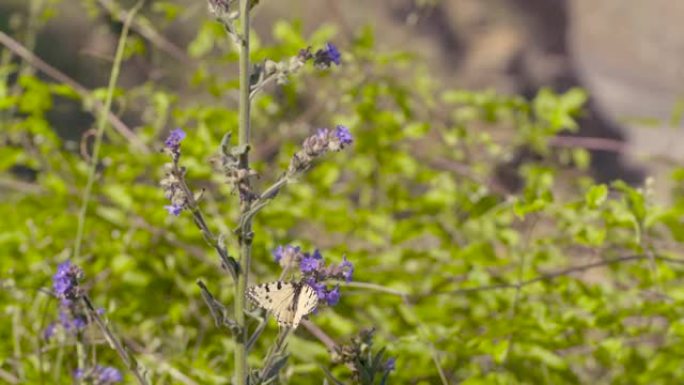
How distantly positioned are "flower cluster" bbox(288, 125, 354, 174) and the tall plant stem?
0.07 m

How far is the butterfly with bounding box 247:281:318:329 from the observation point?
4.67ft

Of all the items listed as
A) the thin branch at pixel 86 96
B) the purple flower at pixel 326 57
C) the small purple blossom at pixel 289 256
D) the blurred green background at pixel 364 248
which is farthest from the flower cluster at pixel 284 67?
the thin branch at pixel 86 96

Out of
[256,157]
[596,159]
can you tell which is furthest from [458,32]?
[256,157]

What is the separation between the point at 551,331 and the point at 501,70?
5205 millimetres

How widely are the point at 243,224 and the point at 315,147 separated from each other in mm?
141

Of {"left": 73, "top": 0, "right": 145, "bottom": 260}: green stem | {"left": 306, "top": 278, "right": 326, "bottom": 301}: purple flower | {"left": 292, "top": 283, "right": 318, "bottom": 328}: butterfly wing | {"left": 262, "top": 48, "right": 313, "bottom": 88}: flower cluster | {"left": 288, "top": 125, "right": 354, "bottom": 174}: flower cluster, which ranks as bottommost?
{"left": 292, "top": 283, "right": 318, "bottom": 328}: butterfly wing

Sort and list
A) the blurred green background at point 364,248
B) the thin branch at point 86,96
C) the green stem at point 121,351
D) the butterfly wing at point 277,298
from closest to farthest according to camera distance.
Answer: the butterfly wing at point 277,298, the green stem at point 121,351, the blurred green background at point 364,248, the thin branch at point 86,96

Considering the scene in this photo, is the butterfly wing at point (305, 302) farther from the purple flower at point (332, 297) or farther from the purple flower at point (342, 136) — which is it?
the purple flower at point (342, 136)

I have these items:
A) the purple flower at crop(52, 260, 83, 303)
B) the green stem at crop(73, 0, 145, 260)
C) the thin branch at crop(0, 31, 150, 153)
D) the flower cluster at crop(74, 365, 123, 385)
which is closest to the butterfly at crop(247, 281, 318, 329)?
the purple flower at crop(52, 260, 83, 303)

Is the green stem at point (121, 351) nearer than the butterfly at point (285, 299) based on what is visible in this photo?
No

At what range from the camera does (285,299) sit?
4.72 feet

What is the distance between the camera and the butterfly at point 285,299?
1.42 metres

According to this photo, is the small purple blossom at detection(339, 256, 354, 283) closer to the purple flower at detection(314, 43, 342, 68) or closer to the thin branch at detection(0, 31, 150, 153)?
the purple flower at detection(314, 43, 342, 68)

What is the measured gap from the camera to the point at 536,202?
231 centimetres
